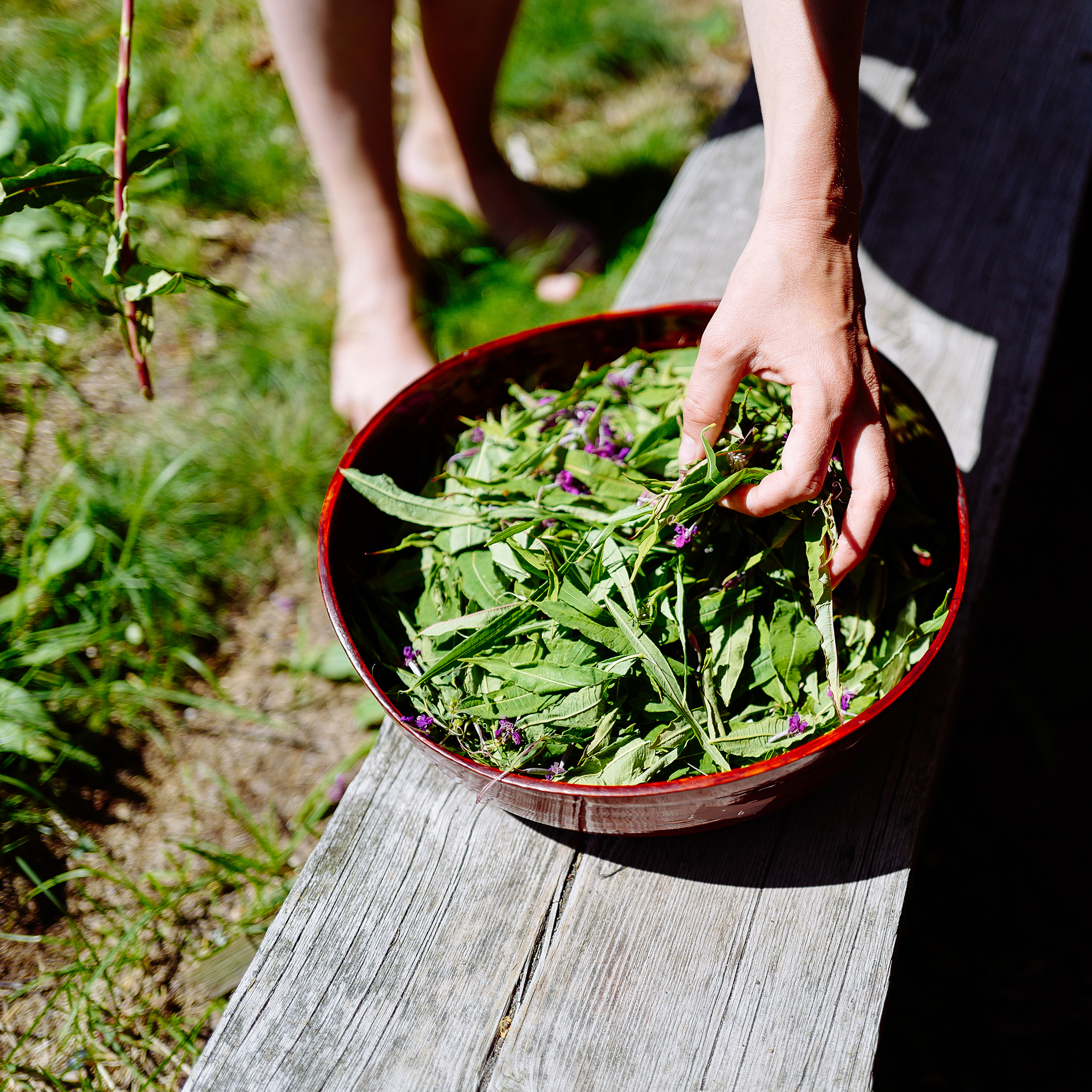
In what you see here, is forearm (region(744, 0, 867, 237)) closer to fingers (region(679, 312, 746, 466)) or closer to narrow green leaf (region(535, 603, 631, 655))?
fingers (region(679, 312, 746, 466))

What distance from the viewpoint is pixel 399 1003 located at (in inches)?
47.2

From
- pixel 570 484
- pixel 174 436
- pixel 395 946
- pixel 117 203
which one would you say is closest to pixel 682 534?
pixel 570 484

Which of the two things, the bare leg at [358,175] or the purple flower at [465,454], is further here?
the bare leg at [358,175]

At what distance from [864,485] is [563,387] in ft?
2.01

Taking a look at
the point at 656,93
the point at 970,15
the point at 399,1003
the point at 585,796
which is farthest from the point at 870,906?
the point at 656,93

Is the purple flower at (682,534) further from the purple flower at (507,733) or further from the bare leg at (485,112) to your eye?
the bare leg at (485,112)

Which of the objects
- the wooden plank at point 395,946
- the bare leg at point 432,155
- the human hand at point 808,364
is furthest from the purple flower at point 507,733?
the bare leg at point 432,155

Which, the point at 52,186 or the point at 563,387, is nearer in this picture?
the point at 52,186

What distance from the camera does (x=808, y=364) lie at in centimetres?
107

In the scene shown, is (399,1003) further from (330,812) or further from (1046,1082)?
(1046,1082)

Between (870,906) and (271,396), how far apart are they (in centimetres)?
207

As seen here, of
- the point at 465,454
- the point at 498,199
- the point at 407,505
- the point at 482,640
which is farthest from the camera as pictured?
the point at 498,199

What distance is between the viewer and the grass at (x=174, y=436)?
5.44 feet

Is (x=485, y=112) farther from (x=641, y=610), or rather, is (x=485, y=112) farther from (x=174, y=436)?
(x=641, y=610)
